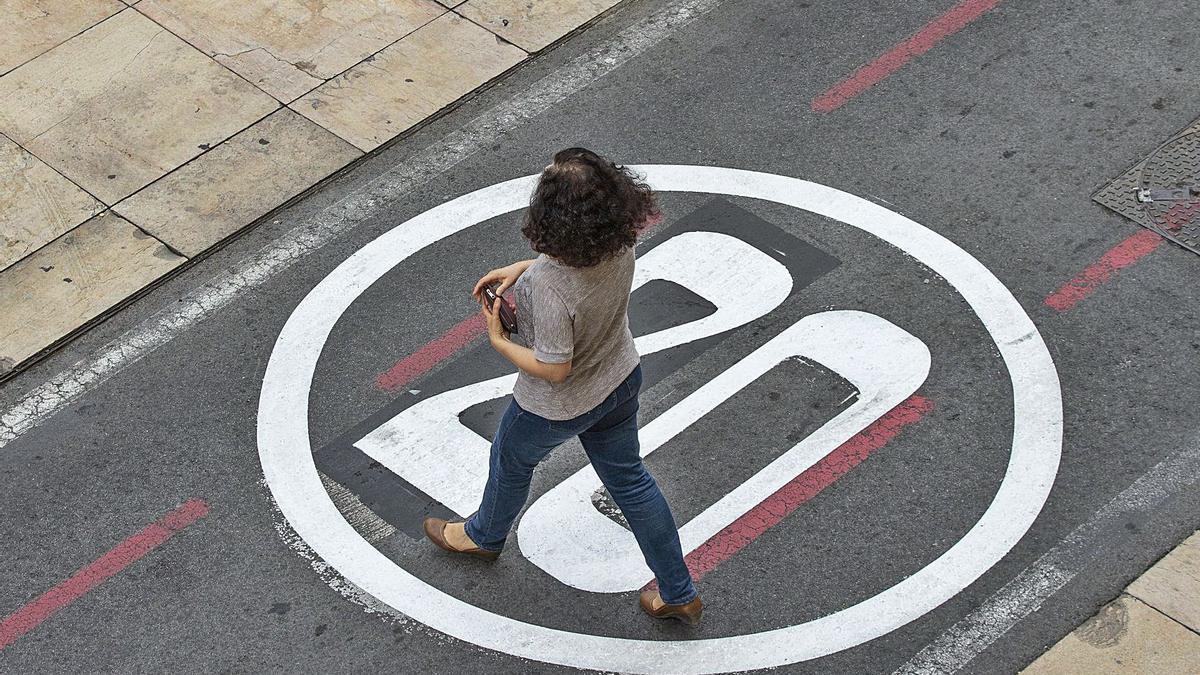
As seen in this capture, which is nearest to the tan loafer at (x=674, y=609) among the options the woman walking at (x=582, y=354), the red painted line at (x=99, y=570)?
the woman walking at (x=582, y=354)

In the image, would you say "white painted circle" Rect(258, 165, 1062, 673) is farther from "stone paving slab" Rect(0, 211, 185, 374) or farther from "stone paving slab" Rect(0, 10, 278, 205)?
"stone paving slab" Rect(0, 10, 278, 205)

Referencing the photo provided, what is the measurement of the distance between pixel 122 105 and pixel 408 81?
163cm

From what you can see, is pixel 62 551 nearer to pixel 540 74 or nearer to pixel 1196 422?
pixel 540 74

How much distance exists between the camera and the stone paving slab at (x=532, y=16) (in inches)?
345

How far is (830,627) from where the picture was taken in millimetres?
5480

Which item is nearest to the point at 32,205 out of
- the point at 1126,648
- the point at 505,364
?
the point at 505,364

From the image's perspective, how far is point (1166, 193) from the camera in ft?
23.7

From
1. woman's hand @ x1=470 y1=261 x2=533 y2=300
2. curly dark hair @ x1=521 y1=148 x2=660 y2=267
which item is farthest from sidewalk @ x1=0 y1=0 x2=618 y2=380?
curly dark hair @ x1=521 y1=148 x2=660 y2=267

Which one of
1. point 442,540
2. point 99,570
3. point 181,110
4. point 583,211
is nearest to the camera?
point 583,211

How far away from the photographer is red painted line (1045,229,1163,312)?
6730 millimetres

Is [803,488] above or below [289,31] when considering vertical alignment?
below

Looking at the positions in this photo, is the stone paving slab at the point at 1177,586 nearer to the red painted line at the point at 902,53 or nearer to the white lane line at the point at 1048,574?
the white lane line at the point at 1048,574

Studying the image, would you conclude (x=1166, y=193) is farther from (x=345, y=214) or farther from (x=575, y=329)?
(x=345, y=214)

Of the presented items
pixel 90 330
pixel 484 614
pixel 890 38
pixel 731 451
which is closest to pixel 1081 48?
pixel 890 38
